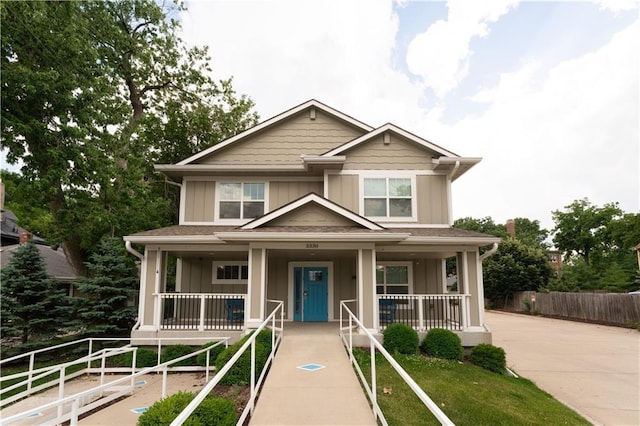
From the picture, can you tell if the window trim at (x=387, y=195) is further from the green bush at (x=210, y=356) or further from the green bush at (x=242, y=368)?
the green bush at (x=242, y=368)

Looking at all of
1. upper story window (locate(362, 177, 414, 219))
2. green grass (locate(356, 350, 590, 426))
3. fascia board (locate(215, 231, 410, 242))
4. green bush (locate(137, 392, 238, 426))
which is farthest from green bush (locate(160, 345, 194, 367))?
upper story window (locate(362, 177, 414, 219))

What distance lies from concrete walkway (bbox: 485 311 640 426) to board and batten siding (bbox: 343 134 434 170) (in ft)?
23.0

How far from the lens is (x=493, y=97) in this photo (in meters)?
19.1

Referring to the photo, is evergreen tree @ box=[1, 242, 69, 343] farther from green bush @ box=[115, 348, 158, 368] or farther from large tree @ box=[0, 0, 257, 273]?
green bush @ box=[115, 348, 158, 368]

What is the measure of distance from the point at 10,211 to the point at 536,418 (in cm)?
3643

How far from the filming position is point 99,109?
13.8 metres

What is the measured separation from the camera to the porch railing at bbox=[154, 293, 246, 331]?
1019 cm

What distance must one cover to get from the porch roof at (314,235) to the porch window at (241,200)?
144 cm

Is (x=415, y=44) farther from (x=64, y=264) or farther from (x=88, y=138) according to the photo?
(x=64, y=264)

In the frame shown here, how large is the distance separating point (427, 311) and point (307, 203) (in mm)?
5334

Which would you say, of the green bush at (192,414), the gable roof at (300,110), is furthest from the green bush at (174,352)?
the gable roof at (300,110)

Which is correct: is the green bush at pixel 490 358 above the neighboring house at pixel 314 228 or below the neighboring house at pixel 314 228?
below

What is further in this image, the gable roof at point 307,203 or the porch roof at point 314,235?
the gable roof at point 307,203

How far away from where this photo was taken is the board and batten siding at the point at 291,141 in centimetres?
1328
